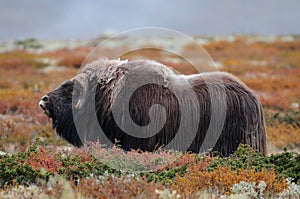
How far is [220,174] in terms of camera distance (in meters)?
4.14

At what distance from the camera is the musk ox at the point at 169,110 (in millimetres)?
5324

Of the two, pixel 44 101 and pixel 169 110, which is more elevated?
pixel 44 101

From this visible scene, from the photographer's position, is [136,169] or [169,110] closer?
[136,169]

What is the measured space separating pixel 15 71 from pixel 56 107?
10.8m

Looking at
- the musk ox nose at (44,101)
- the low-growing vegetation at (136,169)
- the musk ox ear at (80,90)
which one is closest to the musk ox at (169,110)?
the musk ox ear at (80,90)

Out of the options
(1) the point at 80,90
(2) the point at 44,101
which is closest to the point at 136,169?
(1) the point at 80,90

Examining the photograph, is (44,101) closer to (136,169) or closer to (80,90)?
(80,90)

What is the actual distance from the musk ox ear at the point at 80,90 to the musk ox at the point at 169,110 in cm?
2

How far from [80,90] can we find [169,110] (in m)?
1.15

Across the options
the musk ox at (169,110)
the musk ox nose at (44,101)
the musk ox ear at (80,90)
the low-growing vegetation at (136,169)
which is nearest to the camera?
the low-growing vegetation at (136,169)

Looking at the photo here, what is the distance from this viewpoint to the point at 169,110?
5367 mm

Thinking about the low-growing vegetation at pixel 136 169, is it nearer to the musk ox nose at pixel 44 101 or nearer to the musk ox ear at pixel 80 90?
the musk ox nose at pixel 44 101

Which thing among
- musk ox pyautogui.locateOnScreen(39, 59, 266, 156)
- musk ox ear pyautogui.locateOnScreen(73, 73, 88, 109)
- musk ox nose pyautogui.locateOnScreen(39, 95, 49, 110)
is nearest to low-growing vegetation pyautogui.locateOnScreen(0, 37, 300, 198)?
musk ox pyautogui.locateOnScreen(39, 59, 266, 156)

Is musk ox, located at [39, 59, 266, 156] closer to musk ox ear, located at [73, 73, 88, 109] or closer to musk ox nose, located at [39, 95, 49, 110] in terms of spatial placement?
musk ox ear, located at [73, 73, 88, 109]
